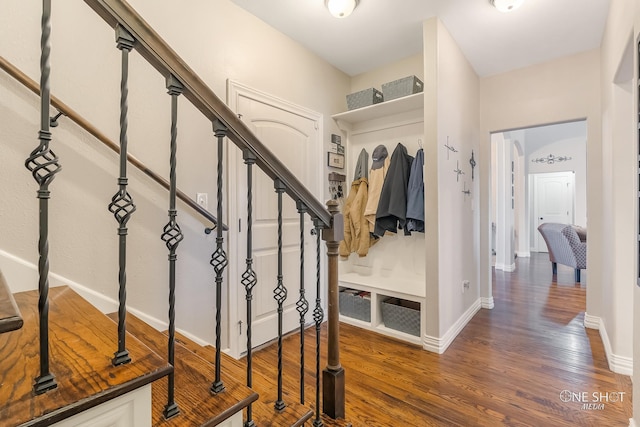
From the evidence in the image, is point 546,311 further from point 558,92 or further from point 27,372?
point 27,372

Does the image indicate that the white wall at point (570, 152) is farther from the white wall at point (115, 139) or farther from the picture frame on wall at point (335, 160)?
the white wall at point (115, 139)

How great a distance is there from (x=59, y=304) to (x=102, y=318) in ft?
1.03

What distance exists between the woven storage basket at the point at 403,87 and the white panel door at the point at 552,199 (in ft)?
22.1

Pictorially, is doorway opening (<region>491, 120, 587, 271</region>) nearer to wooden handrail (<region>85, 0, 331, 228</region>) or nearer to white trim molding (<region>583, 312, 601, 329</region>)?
white trim molding (<region>583, 312, 601, 329</region>)

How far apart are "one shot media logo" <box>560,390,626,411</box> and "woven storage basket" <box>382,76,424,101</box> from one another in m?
2.43

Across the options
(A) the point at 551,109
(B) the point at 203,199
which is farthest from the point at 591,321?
(B) the point at 203,199

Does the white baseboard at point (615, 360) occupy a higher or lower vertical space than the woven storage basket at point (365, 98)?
lower

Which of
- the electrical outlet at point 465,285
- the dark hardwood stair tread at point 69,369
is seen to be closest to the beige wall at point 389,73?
the electrical outlet at point 465,285

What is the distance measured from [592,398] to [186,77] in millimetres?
2642

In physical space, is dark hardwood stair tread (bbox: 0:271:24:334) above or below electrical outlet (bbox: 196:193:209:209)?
below

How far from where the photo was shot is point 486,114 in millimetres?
3408

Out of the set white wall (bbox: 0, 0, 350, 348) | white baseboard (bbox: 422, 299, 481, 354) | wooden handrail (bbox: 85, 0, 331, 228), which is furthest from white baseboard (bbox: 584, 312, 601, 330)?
white wall (bbox: 0, 0, 350, 348)

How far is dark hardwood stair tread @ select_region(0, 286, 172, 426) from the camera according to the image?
586 mm

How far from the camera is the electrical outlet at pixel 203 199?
203cm
